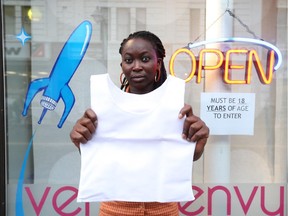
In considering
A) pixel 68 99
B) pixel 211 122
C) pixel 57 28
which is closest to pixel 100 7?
pixel 57 28

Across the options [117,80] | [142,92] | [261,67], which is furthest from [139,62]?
[261,67]

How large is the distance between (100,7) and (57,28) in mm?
402

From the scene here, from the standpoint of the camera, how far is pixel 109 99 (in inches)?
61.4

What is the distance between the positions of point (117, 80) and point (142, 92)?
1521 mm

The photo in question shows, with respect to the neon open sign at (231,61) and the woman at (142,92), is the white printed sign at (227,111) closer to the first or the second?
the neon open sign at (231,61)

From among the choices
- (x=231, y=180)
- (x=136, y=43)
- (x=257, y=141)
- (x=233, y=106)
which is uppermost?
(x=136, y=43)

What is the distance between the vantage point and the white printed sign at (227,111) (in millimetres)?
3164

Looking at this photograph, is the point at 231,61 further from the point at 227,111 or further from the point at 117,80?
the point at 117,80

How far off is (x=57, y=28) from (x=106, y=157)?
194cm

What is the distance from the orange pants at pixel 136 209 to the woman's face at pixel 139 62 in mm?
514

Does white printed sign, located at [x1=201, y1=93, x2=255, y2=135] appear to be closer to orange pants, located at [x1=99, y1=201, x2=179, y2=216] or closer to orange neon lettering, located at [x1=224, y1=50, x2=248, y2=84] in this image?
orange neon lettering, located at [x1=224, y1=50, x2=248, y2=84]

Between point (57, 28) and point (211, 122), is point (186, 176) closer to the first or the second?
point (211, 122)

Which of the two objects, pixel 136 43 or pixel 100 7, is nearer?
pixel 136 43

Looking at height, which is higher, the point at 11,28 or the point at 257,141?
the point at 11,28
